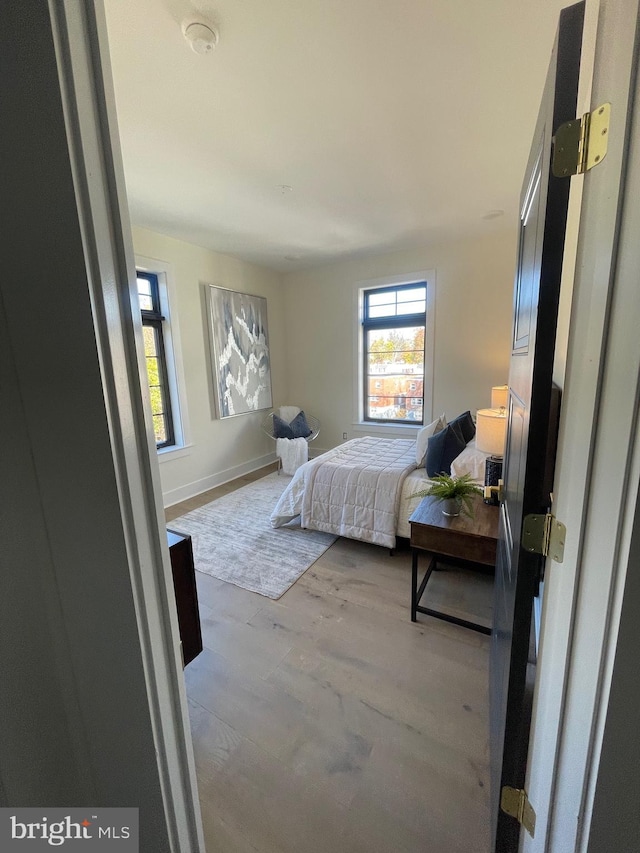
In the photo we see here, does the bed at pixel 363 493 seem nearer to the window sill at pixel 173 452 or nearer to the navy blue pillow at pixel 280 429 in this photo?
the window sill at pixel 173 452

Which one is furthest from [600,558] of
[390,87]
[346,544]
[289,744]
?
[346,544]

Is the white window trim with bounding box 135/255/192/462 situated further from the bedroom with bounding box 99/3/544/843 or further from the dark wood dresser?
the dark wood dresser

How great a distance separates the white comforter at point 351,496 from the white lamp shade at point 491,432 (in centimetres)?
77

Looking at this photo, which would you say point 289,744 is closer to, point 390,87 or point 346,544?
point 346,544

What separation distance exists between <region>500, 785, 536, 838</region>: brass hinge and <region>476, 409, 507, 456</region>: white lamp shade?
4.53ft

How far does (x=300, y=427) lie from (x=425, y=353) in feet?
6.16

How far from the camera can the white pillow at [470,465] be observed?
234 centimetres

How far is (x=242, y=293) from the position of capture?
174 inches

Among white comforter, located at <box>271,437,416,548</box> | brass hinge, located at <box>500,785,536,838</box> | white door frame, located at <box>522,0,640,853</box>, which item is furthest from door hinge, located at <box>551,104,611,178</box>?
white comforter, located at <box>271,437,416,548</box>

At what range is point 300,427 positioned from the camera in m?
4.77

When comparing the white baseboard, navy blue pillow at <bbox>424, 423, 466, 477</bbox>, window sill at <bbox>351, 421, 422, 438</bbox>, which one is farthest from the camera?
window sill at <bbox>351, 421, 422, 438</bbox>

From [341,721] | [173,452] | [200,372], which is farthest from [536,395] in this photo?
[200,372]

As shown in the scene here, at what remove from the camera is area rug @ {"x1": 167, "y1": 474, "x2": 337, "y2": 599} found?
241 cm

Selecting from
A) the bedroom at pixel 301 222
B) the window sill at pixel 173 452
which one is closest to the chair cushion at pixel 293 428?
the bedroom at pixel 301 222
